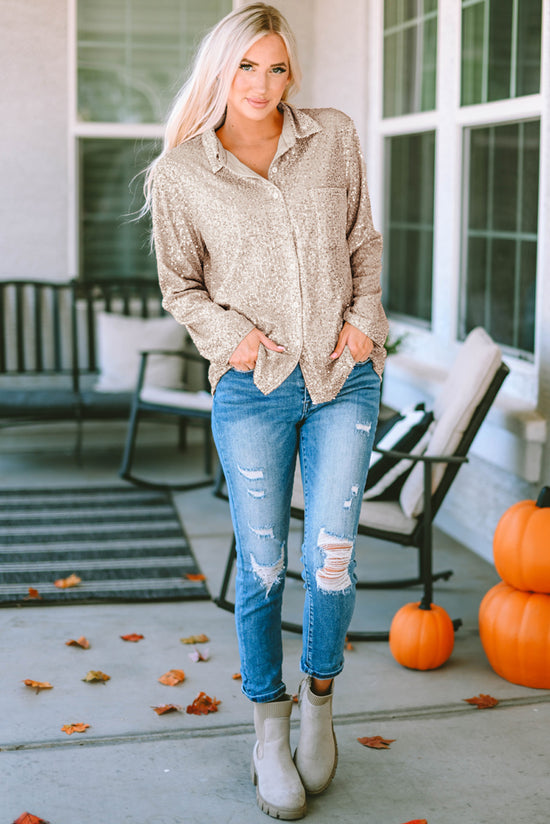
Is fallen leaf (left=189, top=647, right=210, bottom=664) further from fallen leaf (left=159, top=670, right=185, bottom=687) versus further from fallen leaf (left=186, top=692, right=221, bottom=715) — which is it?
fallen leaf (left=186, top=692, right=221, bottom=715)

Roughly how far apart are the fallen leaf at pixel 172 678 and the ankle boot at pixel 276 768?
0.63 meters

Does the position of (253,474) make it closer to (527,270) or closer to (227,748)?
(227,748)

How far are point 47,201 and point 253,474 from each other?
421cm

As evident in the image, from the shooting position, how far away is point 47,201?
5891mm

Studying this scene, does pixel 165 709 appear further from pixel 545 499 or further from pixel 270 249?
pixel 270 249

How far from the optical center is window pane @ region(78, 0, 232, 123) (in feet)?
19.2

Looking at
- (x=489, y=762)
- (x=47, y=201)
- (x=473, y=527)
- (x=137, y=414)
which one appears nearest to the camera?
(x=489, y=762)

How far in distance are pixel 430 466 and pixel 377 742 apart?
35.4 inches

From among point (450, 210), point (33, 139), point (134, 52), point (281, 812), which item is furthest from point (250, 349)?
point (134, 52)

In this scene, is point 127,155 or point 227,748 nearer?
point 227,748

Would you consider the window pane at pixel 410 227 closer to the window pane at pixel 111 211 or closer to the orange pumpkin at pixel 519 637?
the window pane at pixel 111 211

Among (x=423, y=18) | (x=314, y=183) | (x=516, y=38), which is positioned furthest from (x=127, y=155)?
(x=314, y=183)

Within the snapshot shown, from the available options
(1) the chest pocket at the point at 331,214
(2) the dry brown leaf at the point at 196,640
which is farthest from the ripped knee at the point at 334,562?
(2) the dry brown leaf at the point at 196,640

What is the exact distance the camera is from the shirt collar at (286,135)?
2.07m
